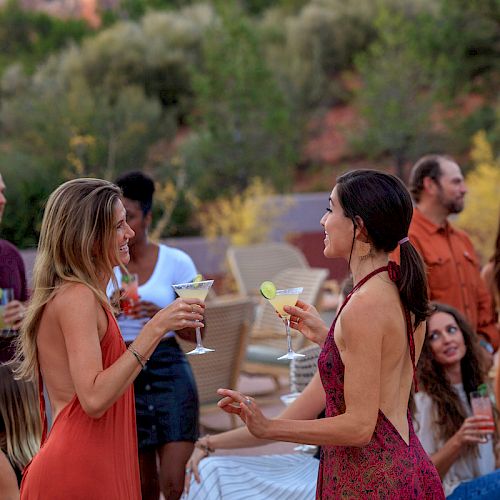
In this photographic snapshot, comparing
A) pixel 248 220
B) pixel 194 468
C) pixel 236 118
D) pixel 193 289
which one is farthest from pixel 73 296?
pixel 236 118

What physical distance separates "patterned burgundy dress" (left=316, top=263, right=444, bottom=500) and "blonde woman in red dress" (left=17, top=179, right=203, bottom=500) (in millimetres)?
388

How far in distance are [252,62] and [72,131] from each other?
3.33 metres

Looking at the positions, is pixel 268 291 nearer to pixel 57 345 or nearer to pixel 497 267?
pixel 57 345

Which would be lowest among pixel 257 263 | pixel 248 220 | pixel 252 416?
pixel 248 220

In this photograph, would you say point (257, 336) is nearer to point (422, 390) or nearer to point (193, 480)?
point (422, 390)

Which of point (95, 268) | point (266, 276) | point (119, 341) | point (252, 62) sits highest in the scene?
point (95, 268)

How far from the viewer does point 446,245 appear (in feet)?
16.7

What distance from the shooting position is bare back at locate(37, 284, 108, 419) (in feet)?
8.29

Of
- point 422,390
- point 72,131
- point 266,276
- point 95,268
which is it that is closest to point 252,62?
point 72,131

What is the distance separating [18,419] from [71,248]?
898mm

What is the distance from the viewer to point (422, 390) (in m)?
4.11

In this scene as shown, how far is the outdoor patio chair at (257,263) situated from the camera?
30.4 feet

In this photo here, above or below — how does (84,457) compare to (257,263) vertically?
above

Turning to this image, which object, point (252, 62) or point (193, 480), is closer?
point (193, 480)
